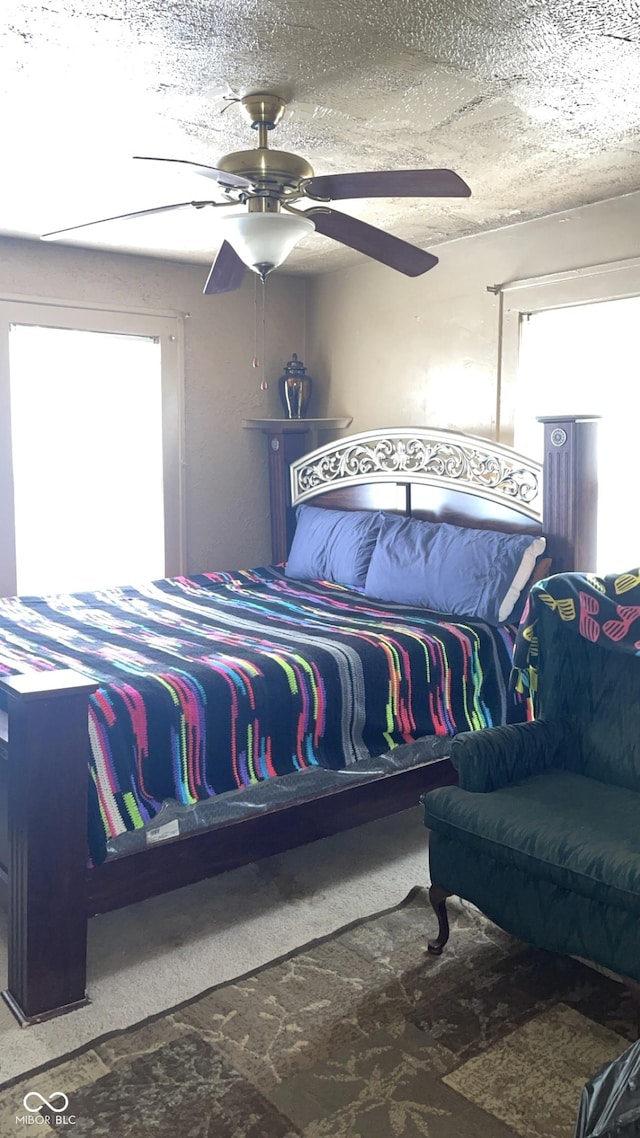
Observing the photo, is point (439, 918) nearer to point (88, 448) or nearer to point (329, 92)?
point (329, 92)

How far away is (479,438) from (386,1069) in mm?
2705

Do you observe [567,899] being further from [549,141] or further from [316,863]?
[549,141]

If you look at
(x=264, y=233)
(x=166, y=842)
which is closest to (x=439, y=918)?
(x=166, y=842)

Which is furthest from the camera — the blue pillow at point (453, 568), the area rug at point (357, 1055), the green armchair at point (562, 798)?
the blue pillow at point (453, 568)

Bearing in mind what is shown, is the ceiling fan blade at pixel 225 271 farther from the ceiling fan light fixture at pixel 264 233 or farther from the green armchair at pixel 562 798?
the green armchair at pixel 562 798

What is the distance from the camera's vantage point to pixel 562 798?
94.5 inches

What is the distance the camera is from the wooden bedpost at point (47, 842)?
208cm

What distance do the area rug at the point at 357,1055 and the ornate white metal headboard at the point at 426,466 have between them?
6.62 ft

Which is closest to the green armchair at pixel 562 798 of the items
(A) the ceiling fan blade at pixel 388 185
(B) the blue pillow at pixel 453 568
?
(B) the blue pillow at pixel 453 568

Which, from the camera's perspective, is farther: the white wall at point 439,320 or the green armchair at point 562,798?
the white wall at point 439,320

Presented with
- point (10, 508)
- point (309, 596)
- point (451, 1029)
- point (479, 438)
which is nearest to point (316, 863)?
point (451, 1029)

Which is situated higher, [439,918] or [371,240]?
[371,240]

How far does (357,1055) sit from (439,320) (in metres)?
3.38

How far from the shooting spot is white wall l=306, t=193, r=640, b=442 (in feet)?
12.2
